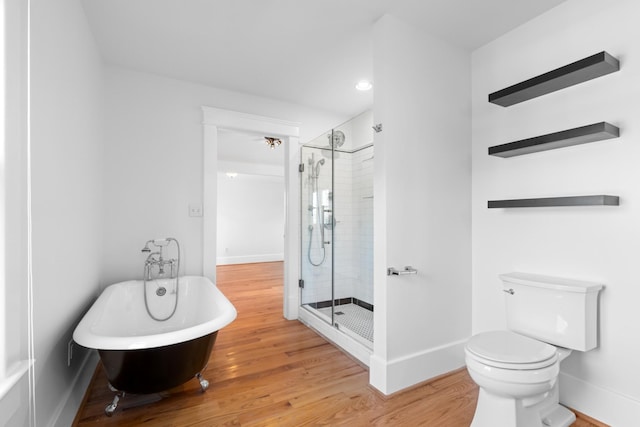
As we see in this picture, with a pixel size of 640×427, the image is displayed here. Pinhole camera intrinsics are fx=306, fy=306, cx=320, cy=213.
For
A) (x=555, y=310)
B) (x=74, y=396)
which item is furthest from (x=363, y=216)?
(x=74, y=396)

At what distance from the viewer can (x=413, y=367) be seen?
2.07 metres

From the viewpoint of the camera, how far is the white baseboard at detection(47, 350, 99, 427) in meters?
1.50

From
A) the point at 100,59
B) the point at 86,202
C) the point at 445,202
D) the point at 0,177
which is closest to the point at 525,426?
the point at 445,202

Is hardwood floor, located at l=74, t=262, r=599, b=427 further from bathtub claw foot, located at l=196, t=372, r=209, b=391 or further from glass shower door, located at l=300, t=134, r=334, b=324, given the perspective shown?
glass shower door, located at l=300, t=134, r=334, b=324

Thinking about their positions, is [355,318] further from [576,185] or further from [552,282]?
[576,185]

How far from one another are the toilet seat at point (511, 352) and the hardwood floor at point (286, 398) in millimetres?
472

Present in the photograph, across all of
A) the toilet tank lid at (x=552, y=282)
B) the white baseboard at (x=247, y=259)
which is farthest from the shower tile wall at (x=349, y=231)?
the white baseboard at (x=247, y=259)

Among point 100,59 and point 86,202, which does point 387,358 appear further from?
point 100,59

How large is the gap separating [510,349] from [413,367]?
27.8 inches

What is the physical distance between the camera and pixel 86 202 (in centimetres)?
213

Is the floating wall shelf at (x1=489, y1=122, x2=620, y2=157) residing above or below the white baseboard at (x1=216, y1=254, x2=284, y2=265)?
above

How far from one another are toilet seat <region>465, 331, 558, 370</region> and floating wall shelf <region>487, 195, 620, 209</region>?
31.7 inches

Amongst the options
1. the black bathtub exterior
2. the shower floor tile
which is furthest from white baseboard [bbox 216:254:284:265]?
the black bathtub exterior

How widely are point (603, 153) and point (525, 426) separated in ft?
5.00
